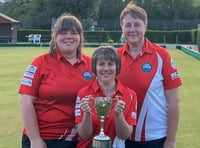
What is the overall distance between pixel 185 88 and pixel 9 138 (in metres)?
6.75

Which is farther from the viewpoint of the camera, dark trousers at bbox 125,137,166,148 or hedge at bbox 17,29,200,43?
hedge at bbox 17,29,200,43

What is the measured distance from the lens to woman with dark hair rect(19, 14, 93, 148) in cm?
288

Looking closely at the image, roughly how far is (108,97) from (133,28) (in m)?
0.72

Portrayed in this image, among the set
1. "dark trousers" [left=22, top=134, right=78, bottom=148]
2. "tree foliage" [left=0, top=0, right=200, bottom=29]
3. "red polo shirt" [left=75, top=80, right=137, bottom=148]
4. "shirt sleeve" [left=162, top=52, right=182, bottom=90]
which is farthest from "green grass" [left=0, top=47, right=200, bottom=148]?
"tree foliage" [left=0, top=0, right=200, bottom=29]

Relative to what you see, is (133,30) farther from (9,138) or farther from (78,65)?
(9,138)

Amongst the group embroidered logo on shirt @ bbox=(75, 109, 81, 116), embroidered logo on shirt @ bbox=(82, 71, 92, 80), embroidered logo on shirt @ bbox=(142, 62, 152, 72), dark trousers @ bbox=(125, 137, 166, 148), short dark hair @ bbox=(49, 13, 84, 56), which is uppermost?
short dark hair @ bbox=(49, 13, 84, 56)

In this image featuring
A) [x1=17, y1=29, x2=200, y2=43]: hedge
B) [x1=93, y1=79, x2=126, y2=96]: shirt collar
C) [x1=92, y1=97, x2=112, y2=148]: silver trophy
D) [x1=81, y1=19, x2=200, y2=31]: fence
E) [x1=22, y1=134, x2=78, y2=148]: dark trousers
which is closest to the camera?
[x1=92, y1=97, x2=112, y2=148]: silver trophy

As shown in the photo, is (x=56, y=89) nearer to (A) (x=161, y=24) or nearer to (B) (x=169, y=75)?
(B) (x=169, y=75)

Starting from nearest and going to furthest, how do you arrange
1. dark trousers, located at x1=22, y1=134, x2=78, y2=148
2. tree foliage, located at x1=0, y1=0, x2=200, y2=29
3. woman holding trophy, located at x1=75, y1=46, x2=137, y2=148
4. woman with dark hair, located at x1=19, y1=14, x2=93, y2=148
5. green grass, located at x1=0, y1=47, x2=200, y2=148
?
1. woman holding trophy, located at x1=75, y1=46, x2=137, y2=148
2. woman with dark hair, located at x1=19, y1=14, x2=93, y2=148
3. dark trousers, located at x1=22, y1=134, x2=78, y2=148
4. green grass, located at x1=0, y1=47, x2=200, y2=148
5. tree foliage, located at x1=0, y1=0, x2=200, y2=29

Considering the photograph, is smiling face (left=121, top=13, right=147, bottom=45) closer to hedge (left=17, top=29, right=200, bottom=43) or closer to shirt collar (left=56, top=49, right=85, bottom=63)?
shirt collar (left=56, top=49, right=85, bottom=63)

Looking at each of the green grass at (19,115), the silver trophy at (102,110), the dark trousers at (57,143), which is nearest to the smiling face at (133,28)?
the silver trophy at (102,110)

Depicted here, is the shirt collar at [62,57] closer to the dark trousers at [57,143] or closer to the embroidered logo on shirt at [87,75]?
the embroidered logo on shirt at [87,75]

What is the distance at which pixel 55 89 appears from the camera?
9.47 ft

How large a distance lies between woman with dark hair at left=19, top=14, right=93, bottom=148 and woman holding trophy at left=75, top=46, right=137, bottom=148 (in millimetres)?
196
